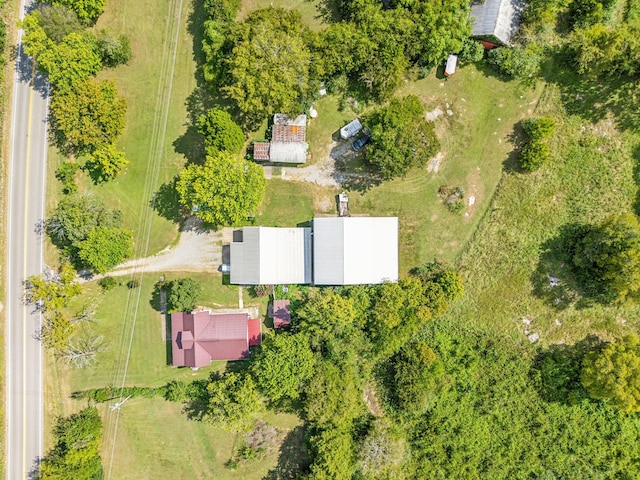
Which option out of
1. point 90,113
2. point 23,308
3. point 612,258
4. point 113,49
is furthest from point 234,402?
point 612,258

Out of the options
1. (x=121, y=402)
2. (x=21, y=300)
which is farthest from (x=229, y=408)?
(x=21, y=300)

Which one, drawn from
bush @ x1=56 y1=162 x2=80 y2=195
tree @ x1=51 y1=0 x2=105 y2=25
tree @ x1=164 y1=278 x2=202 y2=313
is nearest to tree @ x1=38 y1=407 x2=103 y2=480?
tree @ x1=164 y1=278 x2=202 y2=313

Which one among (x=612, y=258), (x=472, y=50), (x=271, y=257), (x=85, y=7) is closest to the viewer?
(x=612, y=258)

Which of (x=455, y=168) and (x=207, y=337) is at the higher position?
(x=455, y=168)

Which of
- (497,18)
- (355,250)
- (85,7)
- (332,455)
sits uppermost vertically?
(85,7)

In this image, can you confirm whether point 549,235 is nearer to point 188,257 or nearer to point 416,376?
point 416,376

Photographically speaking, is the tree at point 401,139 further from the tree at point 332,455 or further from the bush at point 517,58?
the tree at point 332,455

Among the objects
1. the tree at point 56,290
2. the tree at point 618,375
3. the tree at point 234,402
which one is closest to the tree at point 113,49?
the tree at point 56,290
